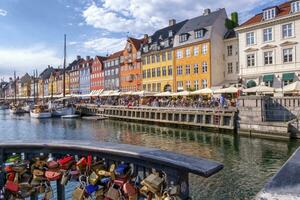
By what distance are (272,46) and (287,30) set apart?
2323 mm

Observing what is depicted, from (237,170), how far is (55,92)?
109 m

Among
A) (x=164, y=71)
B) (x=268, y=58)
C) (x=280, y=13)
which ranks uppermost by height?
(x=280, y=13)

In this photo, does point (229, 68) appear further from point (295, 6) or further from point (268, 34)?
point (295, 6)

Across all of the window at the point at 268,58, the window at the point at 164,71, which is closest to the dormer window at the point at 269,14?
the window at the point at 268,58

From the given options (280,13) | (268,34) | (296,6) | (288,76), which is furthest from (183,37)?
(288,76)

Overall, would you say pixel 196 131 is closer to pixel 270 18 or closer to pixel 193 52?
pixel 270 18

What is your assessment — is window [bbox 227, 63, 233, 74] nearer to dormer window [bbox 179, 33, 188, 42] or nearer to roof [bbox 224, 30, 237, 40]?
roof [bbox 224, 30, 237, 40]

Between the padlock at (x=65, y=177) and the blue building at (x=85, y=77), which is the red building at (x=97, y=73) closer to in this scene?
the blue building at (x=85, y=77)

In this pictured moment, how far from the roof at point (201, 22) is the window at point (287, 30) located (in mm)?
14638

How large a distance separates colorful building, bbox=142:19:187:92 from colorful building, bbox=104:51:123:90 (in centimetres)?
1337

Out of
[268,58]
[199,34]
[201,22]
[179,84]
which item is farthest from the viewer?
[179,84]

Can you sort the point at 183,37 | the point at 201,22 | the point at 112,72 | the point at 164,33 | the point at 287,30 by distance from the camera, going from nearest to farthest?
the point at 287,30, the point at 201,22, the point at 183,37, the point at 164,33, the point at 112,72

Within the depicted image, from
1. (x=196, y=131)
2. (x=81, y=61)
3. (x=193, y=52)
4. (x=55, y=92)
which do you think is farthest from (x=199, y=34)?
(x=55, y=92)

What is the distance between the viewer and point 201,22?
52.2m
